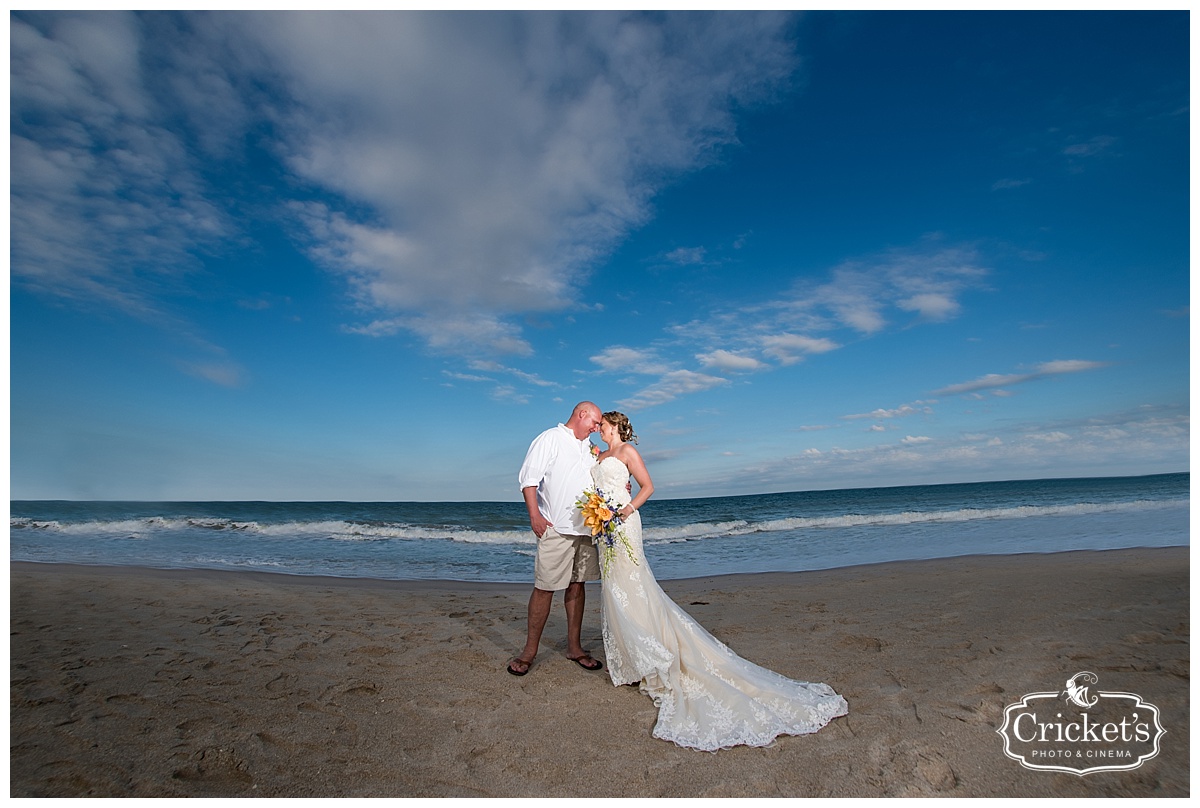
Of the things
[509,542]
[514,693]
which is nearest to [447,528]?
[509,542]

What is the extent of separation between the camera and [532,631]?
4.73m

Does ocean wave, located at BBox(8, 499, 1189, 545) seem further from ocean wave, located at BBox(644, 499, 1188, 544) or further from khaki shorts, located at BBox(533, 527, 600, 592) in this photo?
khaki shorts, located at BBox(533, 527, 600, 592)

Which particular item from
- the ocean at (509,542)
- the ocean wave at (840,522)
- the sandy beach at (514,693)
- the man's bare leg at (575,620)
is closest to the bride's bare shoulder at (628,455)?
the man's bare leg at (575,620)

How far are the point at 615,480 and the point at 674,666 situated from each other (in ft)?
4.21

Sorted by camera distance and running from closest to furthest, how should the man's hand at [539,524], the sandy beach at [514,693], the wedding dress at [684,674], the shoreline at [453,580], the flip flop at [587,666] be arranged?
the sandy beach at [514,693] → the wedding dress at [684,674] → the man's hand at [539,524] → the flip flop at [587,666] → the shoreline at [453,580]

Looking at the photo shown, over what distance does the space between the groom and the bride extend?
0.21 m

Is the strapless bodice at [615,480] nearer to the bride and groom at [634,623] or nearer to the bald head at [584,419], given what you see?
the bride and groom at [634,623]

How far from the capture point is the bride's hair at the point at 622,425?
456 cm

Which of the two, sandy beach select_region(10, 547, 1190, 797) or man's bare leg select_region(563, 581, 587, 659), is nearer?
sandy beach select_region(10, 547, 1190, 797)

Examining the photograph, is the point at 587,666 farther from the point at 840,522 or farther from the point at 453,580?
the point at 840,522

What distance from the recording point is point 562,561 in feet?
15.4

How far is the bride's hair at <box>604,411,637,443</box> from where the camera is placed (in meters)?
4.56

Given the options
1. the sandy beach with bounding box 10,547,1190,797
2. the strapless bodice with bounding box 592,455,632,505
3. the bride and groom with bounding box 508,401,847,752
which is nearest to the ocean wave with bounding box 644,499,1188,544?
the sandy beach with bounding box 10,547,1190,797

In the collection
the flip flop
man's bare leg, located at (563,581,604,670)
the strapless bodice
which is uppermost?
the strapless bodice
